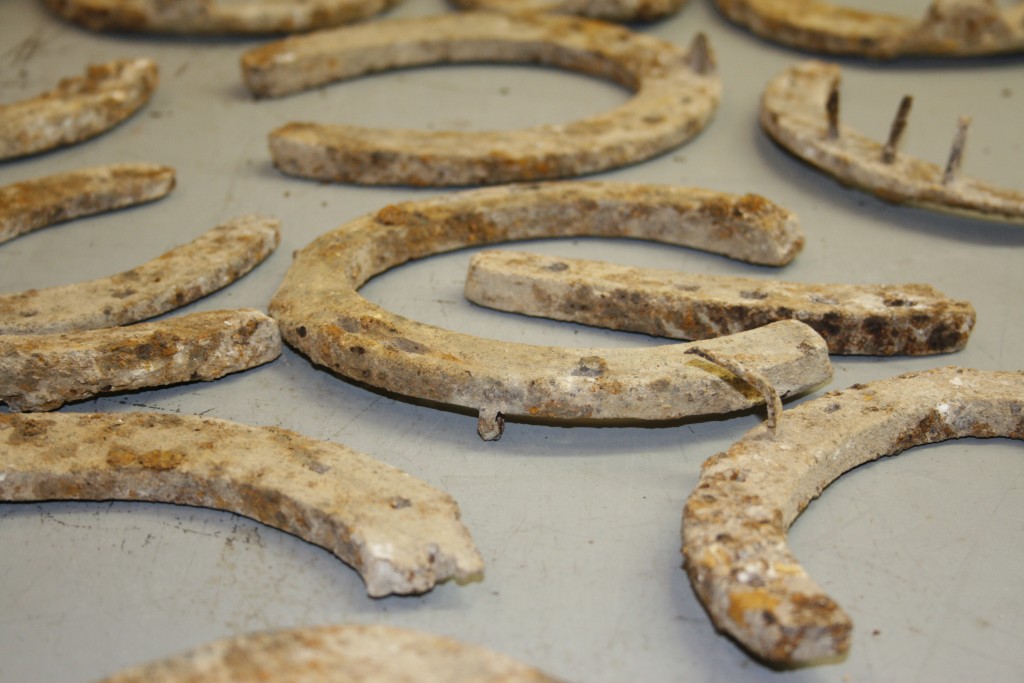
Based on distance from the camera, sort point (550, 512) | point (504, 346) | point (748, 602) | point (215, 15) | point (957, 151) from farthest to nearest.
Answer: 1. point (215, 15)
2. point (957, 151)
3. point (504, 346)
4. point (550, 512)
5. point (748, 602)

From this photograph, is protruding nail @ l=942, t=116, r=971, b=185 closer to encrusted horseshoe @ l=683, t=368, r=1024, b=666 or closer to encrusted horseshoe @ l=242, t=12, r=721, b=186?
encrusted horseshoe @ l=242, t=12, r=721, b=186

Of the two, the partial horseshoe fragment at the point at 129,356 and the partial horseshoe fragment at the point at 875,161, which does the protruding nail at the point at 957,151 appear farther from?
the partial horseshoe fragment at the point at 129,356

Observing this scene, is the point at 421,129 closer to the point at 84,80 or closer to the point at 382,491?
the point at 84,80

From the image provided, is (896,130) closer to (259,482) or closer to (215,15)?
(259,482)

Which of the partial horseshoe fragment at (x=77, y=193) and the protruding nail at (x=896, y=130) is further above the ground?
the protruding nail at (x=896, y=130)

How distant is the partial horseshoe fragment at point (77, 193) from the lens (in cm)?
416

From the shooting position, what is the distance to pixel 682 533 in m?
2.68

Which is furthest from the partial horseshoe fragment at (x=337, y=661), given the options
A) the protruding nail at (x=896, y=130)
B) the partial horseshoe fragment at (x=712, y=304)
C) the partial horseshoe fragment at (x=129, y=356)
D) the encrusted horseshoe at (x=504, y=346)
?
the protruding nail at (x=896, y=130)

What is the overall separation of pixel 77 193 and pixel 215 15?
6.22 feet

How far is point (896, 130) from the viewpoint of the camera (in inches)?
171

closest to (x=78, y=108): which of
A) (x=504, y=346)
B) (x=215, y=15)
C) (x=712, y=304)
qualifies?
(x=215, y=15)

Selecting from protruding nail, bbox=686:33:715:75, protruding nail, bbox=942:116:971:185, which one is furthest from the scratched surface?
protruding nail, bbox=686:33:715:75

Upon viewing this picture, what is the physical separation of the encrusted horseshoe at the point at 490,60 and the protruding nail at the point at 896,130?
0.83 metres

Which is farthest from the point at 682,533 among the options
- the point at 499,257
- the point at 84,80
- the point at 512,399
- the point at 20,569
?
the point at 84,80
